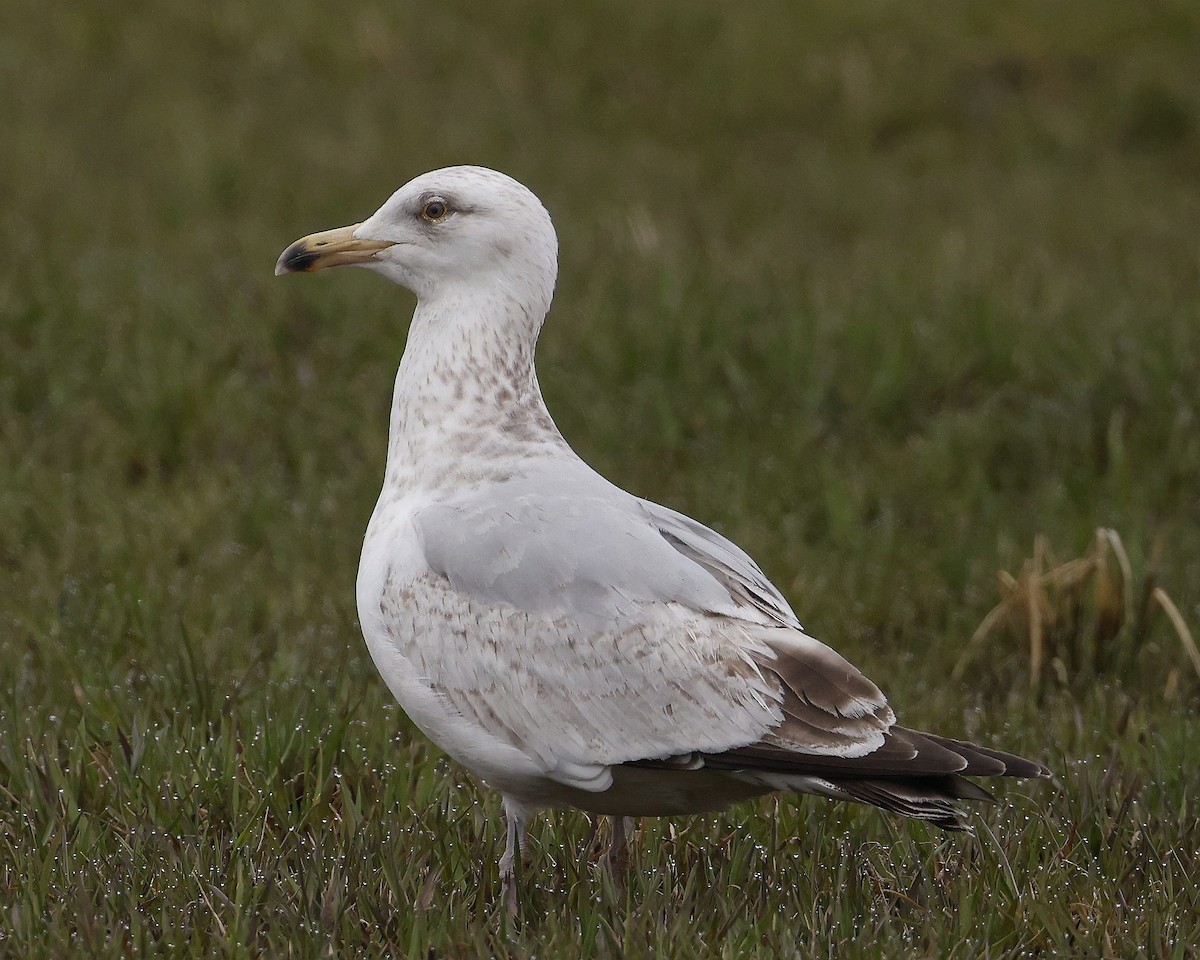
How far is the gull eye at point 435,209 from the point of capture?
4.28 meters

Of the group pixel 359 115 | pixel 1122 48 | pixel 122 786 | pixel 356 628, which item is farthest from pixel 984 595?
pixel 1122 48

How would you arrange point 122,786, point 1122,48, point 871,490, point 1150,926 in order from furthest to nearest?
point 1122,48, point 871,490, point 122,786, point 1150,926

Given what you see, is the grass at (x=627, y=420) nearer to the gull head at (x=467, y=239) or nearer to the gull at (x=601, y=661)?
the gull at (x=601, y=661)

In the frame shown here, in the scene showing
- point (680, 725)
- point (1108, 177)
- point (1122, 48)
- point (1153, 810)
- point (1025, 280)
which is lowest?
point (1153, 810)

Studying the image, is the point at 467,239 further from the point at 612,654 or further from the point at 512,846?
the point at 512,846

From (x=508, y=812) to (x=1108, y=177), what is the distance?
9.89 meters

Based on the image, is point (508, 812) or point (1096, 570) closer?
point (508, 812)

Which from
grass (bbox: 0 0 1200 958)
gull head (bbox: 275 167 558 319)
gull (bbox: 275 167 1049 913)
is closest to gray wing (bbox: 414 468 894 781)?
gull (bbox: 275 167 1049 913)

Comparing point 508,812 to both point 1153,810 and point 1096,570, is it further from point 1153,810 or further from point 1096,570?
point 1096,570

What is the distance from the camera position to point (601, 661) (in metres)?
3.69

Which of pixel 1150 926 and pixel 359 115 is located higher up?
pixel 359 115

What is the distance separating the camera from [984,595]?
6.21 meters

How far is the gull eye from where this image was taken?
14.0 feet

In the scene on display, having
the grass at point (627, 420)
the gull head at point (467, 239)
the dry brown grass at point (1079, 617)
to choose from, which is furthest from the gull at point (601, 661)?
the dry brown grass at point (1079, 617)
